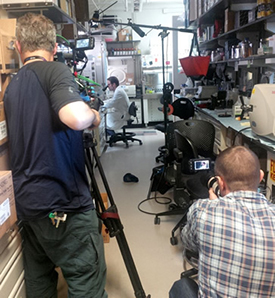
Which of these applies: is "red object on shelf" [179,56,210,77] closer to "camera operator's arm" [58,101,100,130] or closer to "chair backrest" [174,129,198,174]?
"chair backrest" [174,129,198,174]

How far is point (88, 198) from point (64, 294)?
2.99 ft

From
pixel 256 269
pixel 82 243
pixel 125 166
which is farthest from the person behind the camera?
pixel 125 166

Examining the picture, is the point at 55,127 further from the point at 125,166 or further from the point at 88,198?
the point at 125,166

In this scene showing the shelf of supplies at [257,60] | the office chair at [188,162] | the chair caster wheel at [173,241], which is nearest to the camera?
the office chair at [188,162]

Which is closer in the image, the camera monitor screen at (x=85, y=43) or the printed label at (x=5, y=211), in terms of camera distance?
the printed label at (x=5, y=211)

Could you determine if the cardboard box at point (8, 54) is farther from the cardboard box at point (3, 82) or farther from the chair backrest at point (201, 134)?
the chair backrest at point (201, 134)

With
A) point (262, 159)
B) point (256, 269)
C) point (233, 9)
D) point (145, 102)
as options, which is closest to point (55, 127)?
point (256, 269)

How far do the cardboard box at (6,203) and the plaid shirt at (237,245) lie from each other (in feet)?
2.46

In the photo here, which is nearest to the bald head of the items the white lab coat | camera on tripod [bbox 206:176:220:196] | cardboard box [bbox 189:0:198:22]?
camera on tripod [bbox 206:176:220:196]

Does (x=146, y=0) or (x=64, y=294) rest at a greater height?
(x=146, y=0)

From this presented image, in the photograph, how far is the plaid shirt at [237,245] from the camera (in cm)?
86

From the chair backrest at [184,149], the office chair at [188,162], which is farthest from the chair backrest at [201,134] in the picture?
the chair backrest at [184,149]

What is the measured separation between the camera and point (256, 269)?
86 centimetres

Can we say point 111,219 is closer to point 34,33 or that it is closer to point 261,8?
point 34,33
